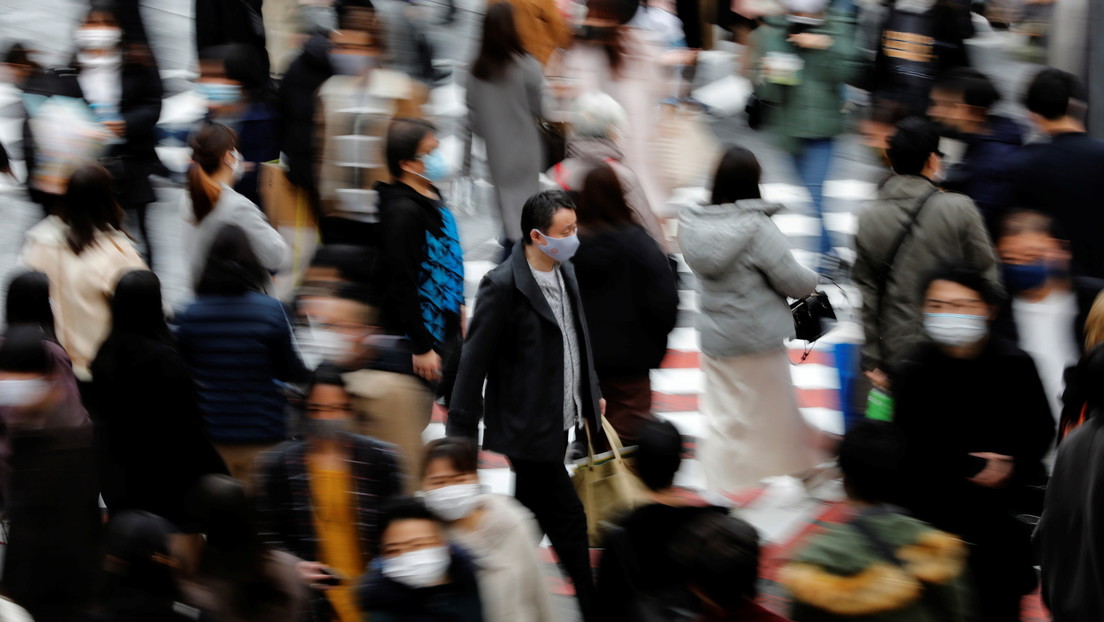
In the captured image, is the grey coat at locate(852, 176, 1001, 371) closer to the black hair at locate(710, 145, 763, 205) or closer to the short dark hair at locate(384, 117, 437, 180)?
the black hair at locate(710, 145, 763, 205)

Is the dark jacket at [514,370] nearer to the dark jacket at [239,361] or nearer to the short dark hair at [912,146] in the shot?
the dark jacket at [239,361]

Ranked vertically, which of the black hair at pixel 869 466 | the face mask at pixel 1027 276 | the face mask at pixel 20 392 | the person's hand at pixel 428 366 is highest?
the black hair at pixel 869 466

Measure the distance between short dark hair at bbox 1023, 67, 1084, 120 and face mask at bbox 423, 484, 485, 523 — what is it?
3.46 metres

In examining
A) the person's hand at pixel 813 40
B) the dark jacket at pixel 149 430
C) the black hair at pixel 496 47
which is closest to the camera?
the dark jacket at pixel 149 430

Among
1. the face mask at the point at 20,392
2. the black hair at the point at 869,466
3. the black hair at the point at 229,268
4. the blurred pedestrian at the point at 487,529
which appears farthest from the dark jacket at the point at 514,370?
the black hair at the point at 869,466

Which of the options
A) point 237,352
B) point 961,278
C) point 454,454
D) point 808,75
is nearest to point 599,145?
point 808,75

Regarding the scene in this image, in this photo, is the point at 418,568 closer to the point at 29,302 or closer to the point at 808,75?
the point at 29,302

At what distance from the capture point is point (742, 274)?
674 centimetres

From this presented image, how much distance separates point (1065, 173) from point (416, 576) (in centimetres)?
386

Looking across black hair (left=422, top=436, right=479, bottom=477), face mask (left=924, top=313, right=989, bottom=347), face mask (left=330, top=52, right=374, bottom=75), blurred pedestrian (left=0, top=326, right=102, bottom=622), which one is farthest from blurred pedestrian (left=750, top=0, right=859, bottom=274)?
blurred pedestrian (left=0, top=326, right=102, bottom=622)

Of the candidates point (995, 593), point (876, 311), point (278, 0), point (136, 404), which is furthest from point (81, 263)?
point (278, 0)

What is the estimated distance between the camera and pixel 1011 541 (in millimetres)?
5105

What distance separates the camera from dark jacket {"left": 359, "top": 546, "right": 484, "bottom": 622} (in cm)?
425

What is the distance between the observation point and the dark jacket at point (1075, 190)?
6.82 m
